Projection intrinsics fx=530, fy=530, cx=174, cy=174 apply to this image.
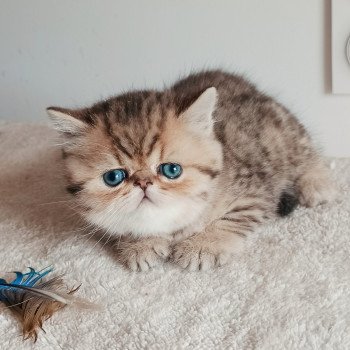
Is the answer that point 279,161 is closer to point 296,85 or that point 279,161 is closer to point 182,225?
point 182,225

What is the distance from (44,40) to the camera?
6.51 feet

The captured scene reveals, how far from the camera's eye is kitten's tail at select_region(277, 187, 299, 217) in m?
1.31

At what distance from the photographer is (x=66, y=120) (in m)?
1.11

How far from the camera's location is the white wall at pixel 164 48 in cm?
166

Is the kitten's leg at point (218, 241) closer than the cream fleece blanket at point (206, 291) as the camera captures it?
No

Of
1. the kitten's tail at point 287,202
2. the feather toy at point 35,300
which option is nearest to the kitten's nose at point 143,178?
the feather toy at point 35,300

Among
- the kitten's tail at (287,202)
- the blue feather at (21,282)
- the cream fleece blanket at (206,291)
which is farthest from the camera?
the kitten's tail at (287,202)

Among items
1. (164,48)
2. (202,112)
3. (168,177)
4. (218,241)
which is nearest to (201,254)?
(218,241)

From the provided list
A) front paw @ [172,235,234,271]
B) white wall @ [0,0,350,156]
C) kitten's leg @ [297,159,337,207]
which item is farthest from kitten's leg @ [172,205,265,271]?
white wall @ [0,0,350,156]

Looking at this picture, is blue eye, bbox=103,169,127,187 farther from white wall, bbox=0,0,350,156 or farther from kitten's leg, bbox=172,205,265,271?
white wall, bbox=0,0,350,156

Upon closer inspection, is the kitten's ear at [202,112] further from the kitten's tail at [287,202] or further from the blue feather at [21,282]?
the blue feather at [21,282]

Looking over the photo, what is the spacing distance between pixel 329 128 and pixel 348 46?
290 millimetres

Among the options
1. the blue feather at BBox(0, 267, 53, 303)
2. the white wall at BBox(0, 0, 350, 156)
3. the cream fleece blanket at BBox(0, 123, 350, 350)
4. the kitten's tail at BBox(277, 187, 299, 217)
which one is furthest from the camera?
the white wall at BBox(0, 0, 350, 156)

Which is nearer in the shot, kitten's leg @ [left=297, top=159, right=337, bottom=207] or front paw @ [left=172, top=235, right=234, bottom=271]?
front paw @ [left=172, top=235, right=234, bottom=271]
